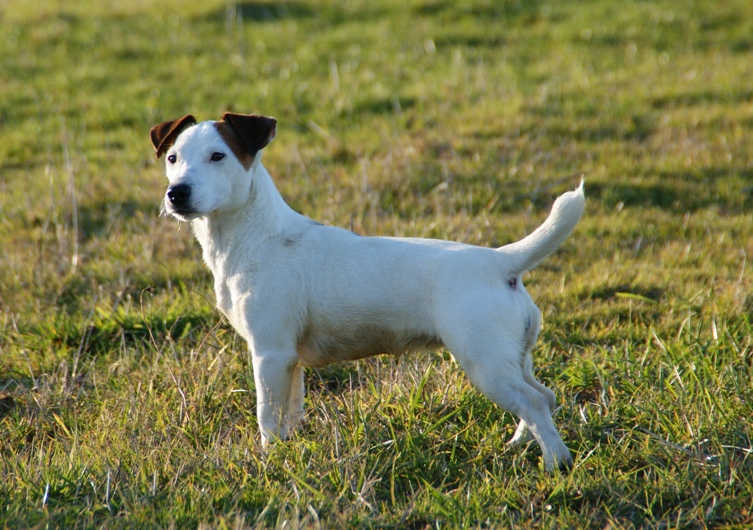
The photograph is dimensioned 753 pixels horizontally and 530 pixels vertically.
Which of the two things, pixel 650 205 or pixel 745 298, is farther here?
pixel 650 205

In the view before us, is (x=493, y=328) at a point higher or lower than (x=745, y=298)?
higher

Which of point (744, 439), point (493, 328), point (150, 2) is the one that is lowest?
point (744, 439)


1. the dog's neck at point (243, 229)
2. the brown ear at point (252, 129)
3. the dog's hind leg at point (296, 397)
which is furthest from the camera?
the dog's hind leg at point (296, 397)

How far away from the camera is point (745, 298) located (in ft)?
16.4

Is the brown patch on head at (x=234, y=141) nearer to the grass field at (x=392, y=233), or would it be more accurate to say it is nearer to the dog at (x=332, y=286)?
the dog at (x=332, y=286)

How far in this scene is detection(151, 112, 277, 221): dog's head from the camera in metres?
3.75

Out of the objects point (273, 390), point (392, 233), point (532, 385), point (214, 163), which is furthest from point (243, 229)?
point (392, 233)

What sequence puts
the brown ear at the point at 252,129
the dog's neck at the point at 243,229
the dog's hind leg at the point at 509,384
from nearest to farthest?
the dog's hind leg at the point at 509,384 < the brown ear at the point at 252,129 < the dog's neck at the point at 243,229

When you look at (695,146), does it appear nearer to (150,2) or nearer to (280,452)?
(280,452)

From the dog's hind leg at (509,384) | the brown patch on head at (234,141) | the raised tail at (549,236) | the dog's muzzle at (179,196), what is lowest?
the dog's hind leg at (509,384)

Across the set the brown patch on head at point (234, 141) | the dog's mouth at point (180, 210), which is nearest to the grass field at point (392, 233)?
the dog's mouth at point (180, 210)

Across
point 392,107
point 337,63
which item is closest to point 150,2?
point 337,63

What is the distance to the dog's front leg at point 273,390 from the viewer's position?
389cm

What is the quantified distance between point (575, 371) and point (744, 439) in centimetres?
98
